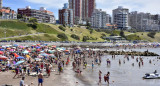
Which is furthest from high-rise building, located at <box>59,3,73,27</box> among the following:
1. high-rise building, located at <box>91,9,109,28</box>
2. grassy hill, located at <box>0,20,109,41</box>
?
grassy hill, located at <box>0,20,109,41</box>

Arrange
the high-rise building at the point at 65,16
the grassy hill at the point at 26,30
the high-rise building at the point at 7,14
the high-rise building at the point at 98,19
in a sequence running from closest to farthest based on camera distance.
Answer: the grassy hill at the point at 26,30
the high-rise building at the point at 7,14
the high-rise building at the point at 65,16
the high-rise building at the point at 98,19

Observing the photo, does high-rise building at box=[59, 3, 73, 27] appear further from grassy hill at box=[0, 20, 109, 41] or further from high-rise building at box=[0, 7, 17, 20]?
grassy hill at box=[0, 20, 109, 41]

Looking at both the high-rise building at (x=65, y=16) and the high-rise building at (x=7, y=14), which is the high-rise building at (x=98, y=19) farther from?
the high-rise building at (x=7, y=14)

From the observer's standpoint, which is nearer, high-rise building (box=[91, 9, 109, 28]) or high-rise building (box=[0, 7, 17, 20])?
high-rise building (box=[0, 7, 17, 20])

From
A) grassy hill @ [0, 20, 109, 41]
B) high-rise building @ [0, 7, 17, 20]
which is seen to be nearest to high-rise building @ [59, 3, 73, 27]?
high-rise building @ [0, 7, 17, 20]

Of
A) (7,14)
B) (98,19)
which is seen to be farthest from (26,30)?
(98,19)

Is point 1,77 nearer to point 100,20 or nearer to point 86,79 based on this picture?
point 86,79

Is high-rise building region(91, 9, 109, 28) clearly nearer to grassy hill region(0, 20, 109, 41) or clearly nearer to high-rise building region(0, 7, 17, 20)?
grassy hill region(0, 20, 109, 41)

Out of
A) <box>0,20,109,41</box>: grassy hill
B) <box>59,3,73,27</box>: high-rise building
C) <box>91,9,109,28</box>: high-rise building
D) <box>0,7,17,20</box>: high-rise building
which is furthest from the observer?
<box>91,9,109,28</box>: high-rise building

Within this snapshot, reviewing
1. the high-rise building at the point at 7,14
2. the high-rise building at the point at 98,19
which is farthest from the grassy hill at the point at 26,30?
the high-rise building at the point at 98,19

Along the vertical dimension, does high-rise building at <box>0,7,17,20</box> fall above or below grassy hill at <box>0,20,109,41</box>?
above

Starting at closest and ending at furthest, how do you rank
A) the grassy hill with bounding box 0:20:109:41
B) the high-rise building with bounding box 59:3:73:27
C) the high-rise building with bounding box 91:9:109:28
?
the grassy hill with bounding box 0:20:109:41, the high-rise building with bounding box 59:3:73:27, the high-rise building with bounding box 91:9:109:28

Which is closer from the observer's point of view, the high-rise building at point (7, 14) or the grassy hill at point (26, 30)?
the grassy hill at point (26, 30)

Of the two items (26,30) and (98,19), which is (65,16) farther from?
(26,30)
